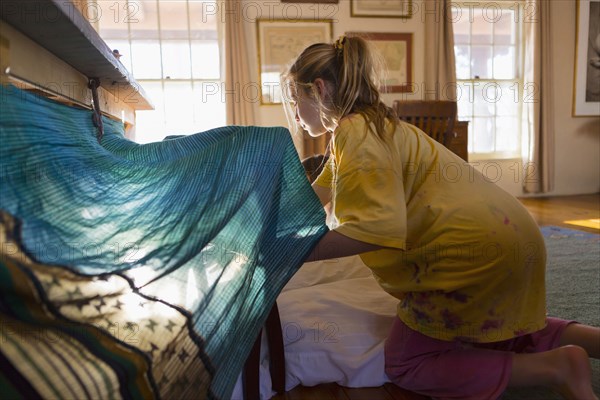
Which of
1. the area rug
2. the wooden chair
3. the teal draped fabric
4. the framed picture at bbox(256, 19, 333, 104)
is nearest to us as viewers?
the teal draped fabric

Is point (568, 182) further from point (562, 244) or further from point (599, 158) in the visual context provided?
point (562, 244)

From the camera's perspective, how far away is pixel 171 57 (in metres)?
4.16

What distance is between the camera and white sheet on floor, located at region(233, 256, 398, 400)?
1082 mm

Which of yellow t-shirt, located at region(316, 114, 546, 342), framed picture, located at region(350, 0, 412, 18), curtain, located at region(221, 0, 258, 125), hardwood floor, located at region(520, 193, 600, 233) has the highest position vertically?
framed picture, located at region(350, 0, 412, 18)

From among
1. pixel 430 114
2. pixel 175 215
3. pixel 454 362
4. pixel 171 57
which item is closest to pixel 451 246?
pixel 454 362

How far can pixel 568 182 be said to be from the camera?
503cm

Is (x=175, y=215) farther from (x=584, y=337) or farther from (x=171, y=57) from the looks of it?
(x=171, y=57)

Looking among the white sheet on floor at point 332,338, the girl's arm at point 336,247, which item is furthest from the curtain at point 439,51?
the girl's arm at point 336,247

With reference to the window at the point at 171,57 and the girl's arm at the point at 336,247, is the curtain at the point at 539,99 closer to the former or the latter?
the window at the point at 171,57

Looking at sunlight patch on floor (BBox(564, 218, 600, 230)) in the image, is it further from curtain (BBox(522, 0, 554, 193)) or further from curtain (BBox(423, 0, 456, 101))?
curtain (BBox(423, 0, 456, 101))

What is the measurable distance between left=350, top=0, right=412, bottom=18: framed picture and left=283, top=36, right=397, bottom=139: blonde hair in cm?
355

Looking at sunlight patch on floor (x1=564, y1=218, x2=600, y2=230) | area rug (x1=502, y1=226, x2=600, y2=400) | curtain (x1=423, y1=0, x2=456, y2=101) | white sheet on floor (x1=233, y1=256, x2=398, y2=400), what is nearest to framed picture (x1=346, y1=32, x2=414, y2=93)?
curtain (x1=423, y1=0, x2=456, y2=101)

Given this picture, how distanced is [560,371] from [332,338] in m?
0.47

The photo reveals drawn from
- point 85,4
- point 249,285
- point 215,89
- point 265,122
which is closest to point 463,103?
point 265,122
